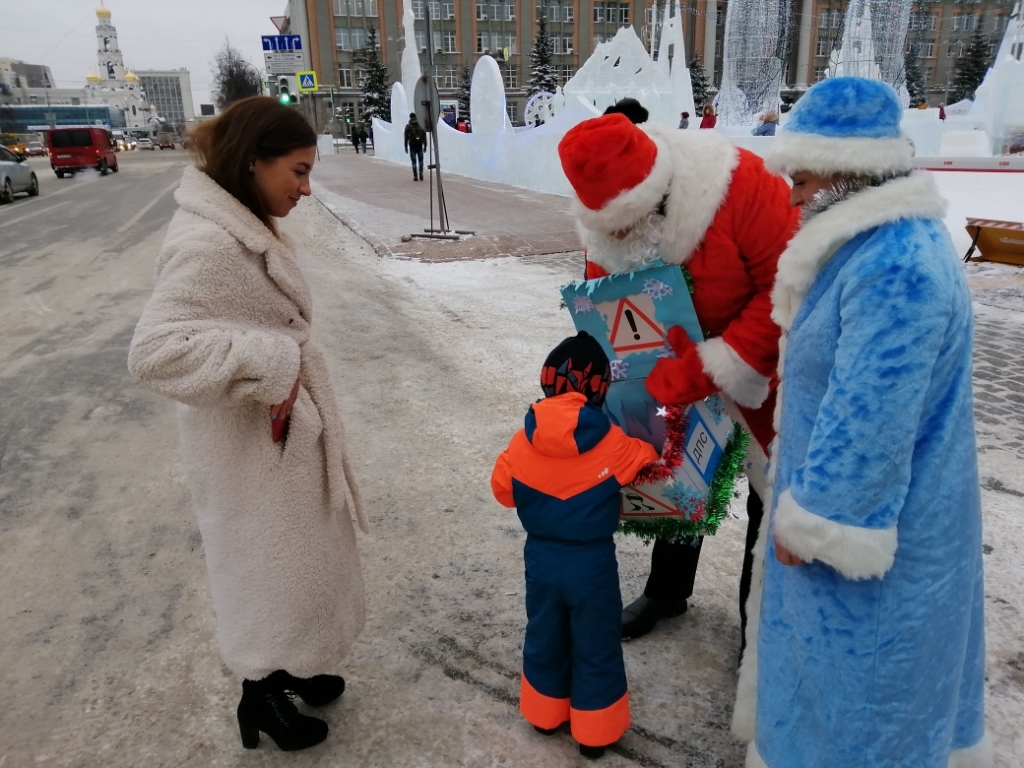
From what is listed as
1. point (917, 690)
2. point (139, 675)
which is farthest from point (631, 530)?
point (139, 675)

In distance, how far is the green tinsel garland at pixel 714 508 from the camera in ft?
6.84

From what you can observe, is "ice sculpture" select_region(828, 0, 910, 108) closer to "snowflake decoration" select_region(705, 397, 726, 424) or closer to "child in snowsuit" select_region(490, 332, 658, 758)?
"snowflake decoration" select_region(705, 397, 726, 424)

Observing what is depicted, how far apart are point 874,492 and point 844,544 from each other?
0.11 meters

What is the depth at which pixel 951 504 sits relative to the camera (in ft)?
4.69

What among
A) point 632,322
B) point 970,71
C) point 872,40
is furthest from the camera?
point 970,71

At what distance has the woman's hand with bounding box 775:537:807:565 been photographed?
1475 mm

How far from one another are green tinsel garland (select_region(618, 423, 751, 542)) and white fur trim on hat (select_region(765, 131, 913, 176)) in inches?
35.6

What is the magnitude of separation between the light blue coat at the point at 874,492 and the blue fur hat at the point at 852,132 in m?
0.07

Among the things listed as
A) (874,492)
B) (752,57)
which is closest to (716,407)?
(874,492)

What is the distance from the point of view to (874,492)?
1340 millimetres

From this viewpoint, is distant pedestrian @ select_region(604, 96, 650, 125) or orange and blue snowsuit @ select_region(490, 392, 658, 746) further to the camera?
distant pedestrian @ select_region(604, 96, 650, 125)

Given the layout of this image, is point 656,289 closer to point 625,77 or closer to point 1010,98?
point 1010,98

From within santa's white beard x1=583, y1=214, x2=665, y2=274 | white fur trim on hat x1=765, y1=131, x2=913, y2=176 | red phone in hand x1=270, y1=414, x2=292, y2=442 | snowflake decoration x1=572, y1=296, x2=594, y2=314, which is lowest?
red phone in hand x1=270, y1=414, x2=292, y2=442

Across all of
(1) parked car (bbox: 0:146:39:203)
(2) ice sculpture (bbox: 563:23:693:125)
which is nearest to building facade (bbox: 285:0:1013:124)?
(2) ice sculpture (bbox: 563:23:693:125)
